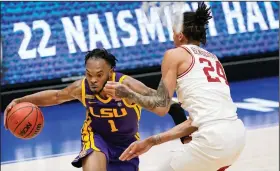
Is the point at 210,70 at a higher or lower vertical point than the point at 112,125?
higher

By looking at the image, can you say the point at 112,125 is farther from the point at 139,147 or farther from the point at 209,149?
the point at 209,149

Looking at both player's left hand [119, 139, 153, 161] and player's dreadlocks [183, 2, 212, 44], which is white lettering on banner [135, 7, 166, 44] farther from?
player's left hand [119, 139, 153, 161]

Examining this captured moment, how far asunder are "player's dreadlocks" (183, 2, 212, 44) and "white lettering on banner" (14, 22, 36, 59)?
5.35 meters

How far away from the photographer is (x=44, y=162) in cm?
689

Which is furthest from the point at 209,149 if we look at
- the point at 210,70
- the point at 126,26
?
the point at 126,26

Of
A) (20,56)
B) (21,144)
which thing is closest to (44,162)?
(21,144)

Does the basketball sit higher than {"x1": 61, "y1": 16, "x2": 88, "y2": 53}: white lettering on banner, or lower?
lower

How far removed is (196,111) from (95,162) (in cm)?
115

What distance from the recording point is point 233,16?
420 inches

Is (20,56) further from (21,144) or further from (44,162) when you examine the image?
(44,162)

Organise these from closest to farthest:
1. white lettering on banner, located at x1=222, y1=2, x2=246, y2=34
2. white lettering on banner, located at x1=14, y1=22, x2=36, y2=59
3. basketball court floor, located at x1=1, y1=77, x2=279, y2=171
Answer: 1. basketball court floor, located at x1=1, y1=77, x2=279, y2=171
2. white lettering on banner, located at x1=14, y1=22, x2=36, y2=59
3. white lettering on banner, located at x1=222, y1=2, x2=246, y2=34

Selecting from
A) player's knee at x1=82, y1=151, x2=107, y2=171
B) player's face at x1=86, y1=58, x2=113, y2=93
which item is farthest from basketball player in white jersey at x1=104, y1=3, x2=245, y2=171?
player's knee at x1=82, y1=151, x2=107, y2=171

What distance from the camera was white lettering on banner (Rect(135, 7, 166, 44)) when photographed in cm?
1008

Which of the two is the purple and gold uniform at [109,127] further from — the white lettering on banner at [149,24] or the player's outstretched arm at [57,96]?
the white lettering on banner at [149,24]
